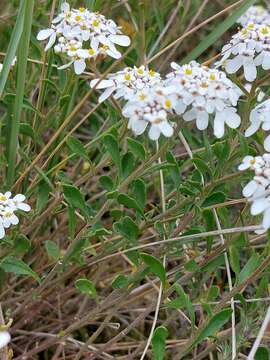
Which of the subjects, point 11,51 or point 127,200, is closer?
point 127,200

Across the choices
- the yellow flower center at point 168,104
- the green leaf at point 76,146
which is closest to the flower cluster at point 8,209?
the green leaf at point 76,146

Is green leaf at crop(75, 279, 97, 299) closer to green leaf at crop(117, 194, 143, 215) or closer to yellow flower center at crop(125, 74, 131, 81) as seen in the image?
green leaf at crop(117, 194, 143, 215)

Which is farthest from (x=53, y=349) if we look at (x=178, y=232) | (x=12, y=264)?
(x=178, y=232)

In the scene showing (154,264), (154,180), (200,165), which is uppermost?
(200,165)

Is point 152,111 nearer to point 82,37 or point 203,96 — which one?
point 203,96

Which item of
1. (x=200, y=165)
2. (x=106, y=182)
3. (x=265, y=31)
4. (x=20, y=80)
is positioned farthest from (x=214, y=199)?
(x=20, y=80)

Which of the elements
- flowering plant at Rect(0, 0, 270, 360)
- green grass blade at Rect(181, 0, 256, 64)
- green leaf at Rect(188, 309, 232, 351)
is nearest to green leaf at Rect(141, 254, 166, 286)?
flowering plant at Rect(0, 0, 270, 360)
